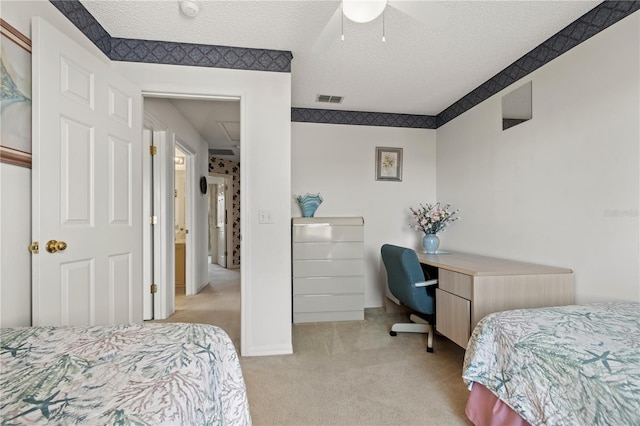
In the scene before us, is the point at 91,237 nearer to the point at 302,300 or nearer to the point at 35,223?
the point at 35,223

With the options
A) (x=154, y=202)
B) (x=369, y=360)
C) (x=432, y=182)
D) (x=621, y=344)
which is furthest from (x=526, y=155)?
(x=154, y=202)

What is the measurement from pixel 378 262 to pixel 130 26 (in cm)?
312

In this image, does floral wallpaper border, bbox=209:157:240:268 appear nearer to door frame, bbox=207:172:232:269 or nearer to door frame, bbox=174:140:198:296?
door frame, bbox=207:172:232:269

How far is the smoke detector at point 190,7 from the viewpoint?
1.71 meters

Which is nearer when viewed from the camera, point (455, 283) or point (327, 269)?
point (455, 283)

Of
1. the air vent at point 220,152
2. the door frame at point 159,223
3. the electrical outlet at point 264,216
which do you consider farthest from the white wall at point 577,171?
the air vent at point 220,152

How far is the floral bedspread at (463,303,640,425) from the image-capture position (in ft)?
2.84

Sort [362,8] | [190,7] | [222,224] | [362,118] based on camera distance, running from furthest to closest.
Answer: [222,224] → [362,118] → [190,7] → [362,8]

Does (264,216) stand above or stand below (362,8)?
below

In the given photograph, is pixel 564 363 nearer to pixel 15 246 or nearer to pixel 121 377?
pixel 121 377

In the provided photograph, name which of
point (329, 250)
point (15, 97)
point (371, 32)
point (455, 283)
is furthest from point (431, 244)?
point (15, 97)

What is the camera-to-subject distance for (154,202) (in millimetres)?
3010

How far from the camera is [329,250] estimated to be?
3.01m

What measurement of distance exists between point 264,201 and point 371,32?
4.64ft
